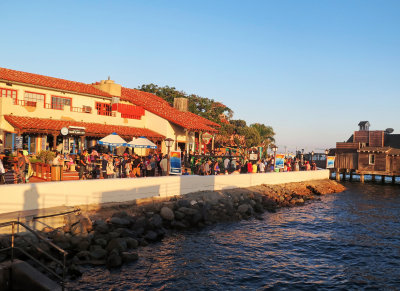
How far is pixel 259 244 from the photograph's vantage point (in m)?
14.5

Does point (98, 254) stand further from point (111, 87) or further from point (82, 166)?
point (111, 87)

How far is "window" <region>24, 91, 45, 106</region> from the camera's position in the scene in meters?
24.4

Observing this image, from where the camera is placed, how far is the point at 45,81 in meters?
26.3

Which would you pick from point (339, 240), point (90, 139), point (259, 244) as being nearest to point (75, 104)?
point (90, 139)

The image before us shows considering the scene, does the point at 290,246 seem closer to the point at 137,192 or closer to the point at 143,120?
the point at 137,192

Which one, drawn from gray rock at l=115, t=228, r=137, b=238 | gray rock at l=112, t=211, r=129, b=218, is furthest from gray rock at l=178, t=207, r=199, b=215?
gray rock at l=115, t=228, r=137, b=238

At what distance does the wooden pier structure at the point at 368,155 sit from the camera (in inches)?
1887

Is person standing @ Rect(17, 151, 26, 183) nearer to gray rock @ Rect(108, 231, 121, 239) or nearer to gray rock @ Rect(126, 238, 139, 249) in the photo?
gray rock @ Rect(108, 231, 121, 239)

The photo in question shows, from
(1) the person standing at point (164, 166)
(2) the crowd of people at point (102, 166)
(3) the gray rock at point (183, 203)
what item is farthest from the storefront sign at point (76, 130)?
(3) the gray rock at point (183, 203)

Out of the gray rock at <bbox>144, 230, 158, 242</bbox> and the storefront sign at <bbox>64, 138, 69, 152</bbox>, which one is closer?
the gray rock at <bbox>144, 230, 158, 242</bbox>

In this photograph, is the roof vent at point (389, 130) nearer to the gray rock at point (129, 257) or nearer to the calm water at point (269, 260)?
the calm water at point (269, 260)

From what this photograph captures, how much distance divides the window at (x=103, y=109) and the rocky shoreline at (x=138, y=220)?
13.8 meters

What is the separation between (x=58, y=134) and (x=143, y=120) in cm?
988

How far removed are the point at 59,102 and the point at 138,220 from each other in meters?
16.1
